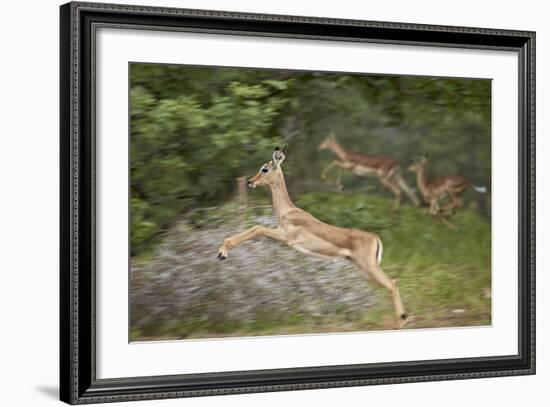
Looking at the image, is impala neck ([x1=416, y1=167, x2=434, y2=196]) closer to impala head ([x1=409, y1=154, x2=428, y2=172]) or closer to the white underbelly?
impala head ([x1=409, y1=154, x2=428, y2=172])

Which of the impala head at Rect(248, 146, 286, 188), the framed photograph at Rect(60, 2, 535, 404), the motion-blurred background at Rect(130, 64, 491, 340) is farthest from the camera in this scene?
the impala head at Rect(248, 146, 286, 188)

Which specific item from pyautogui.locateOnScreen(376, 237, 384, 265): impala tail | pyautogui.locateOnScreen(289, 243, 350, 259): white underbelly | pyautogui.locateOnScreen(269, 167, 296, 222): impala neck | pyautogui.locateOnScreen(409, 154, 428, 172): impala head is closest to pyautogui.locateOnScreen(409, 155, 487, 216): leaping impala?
pyautogui.locateOnScreen(409, 154, 428, 172): impala head

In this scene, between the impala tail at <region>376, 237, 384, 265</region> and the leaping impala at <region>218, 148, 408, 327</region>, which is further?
the impala tail at <region>376, 237, 384, 265</region>

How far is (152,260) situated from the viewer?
3820mm

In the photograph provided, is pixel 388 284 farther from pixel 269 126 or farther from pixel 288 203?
pixel 269 126

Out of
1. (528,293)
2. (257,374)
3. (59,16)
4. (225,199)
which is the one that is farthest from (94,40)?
(528,293)

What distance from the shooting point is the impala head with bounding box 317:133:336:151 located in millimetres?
4035

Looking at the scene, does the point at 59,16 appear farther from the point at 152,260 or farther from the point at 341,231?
the point at 341,231

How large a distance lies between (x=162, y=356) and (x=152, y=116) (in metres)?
0.80

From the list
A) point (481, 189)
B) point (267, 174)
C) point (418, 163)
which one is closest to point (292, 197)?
point (267, 174)

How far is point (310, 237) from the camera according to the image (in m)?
4.05

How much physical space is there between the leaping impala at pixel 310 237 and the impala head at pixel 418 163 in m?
0.29

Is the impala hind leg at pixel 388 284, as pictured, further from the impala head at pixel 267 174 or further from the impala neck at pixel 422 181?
the impala head at pixel 267 174

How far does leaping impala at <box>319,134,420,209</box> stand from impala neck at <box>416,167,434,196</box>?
38 mm
